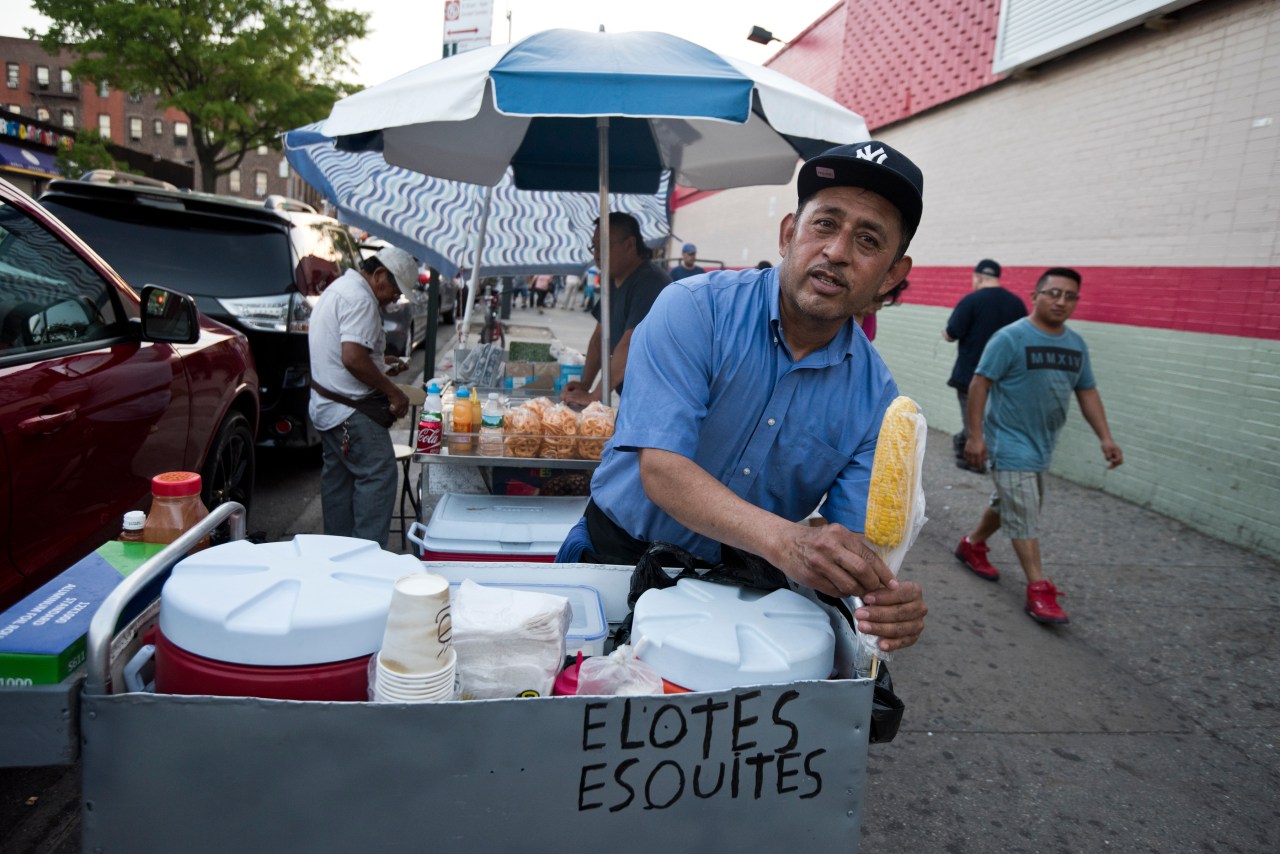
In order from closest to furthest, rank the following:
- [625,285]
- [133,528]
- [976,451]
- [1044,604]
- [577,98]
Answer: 1. [133,528]
2. [577,98]
3. [1044,604]
4. [976,451]
5. [625,285]

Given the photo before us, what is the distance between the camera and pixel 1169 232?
7273 mm

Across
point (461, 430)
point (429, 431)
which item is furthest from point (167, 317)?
point (461, 430)

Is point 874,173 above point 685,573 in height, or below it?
above

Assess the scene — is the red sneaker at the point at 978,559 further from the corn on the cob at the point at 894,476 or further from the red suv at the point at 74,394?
the red suv at the point at 74,394

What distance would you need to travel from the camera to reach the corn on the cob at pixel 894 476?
138cm

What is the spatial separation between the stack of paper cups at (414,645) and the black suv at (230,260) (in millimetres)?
5345

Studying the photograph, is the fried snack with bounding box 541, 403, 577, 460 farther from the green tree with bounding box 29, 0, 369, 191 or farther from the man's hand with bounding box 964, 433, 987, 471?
the green tree with bounding box 29, 0, 369, 191

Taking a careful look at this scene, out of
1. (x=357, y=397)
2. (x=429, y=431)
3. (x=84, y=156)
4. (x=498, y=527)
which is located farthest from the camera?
(x=84, y=156)

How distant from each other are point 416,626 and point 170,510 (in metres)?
0.91

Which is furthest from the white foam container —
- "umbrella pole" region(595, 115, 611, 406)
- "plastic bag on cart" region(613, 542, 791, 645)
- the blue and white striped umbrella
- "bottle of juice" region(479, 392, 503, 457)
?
"umbrella pole" region(595, 115, 611, 406)

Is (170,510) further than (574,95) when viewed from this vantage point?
No

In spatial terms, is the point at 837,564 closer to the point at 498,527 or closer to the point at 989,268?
the point at 498,527

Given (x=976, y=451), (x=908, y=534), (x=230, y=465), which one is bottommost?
(x=230, y=465)

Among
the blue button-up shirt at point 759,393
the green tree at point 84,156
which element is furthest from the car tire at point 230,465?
the green tree at point 84,156
